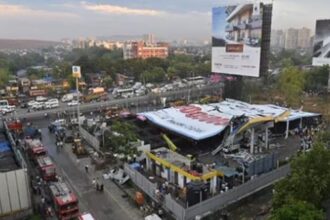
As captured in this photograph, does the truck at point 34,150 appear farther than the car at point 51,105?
No

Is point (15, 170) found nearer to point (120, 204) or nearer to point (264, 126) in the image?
point (120, 204)

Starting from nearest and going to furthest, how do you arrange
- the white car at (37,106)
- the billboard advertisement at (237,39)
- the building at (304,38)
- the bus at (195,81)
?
the billboard advertisement at (237,39), the white car at (37,106), the bus at (195,81), the building at (304,38)

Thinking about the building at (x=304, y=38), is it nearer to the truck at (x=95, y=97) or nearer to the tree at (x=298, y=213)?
the truck at (x=95, y=97)

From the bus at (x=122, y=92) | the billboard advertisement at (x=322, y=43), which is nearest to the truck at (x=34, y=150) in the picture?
the bus at (x=122, y=92)

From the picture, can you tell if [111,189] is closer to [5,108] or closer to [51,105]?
[51,105]

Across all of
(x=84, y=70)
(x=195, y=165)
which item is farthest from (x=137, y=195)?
(x=84, y=70)

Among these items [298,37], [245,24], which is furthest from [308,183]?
[298,37]

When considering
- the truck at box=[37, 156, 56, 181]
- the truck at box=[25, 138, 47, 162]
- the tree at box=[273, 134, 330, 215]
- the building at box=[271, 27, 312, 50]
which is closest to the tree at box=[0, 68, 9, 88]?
the truck at box=[25, 138, 47, 162]

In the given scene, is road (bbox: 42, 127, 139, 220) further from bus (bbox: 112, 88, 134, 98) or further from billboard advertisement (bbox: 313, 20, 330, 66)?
billboard advertisement (bbox: 313, 20, 330, 66)
